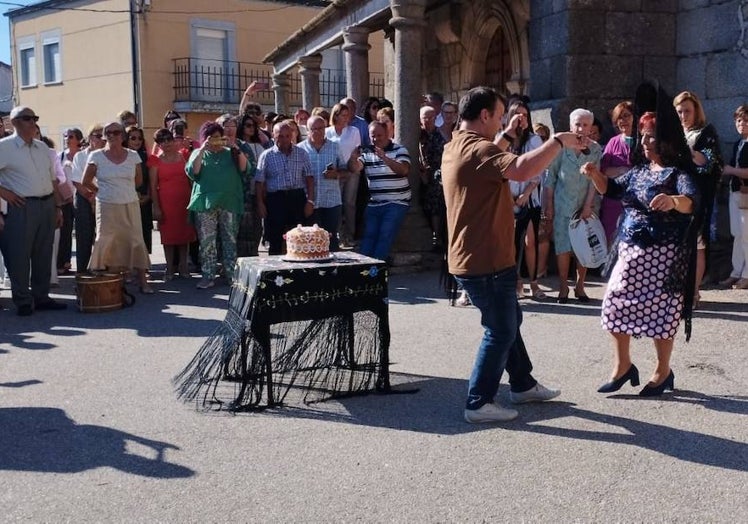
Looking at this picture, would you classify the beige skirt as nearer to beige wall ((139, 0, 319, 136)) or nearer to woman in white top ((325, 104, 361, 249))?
woman in white top ((325, 104, 361, 249))

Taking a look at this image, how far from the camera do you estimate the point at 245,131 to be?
31.2ft

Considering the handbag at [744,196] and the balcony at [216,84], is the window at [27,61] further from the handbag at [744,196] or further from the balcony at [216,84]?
the handbag at [744,196]

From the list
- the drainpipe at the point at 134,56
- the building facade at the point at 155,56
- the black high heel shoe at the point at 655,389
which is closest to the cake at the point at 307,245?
the black high heel shoe at the point at 655,389

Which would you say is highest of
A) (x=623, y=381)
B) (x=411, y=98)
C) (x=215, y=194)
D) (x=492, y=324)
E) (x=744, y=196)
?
(x=411, y=98)

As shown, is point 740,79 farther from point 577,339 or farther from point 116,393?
point 116,393

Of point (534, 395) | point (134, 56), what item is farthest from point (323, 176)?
point (134, 56)

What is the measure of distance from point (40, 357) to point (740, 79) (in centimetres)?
700

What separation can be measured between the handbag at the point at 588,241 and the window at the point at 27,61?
1020 inches

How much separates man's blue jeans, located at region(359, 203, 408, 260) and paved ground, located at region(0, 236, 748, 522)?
2244 mm

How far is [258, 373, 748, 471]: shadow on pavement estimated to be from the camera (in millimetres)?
4121

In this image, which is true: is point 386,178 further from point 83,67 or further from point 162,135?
point 83,67

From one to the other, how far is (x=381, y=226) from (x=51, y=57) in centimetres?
2340

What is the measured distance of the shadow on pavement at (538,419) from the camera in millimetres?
4121

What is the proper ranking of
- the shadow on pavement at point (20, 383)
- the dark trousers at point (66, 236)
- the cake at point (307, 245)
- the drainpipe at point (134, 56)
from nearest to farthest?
the cake at point (307, 245), the shadow on pavement at point (20, 383), the dark trousers at point (66, 236), the drainpipe at point (134, 56)
